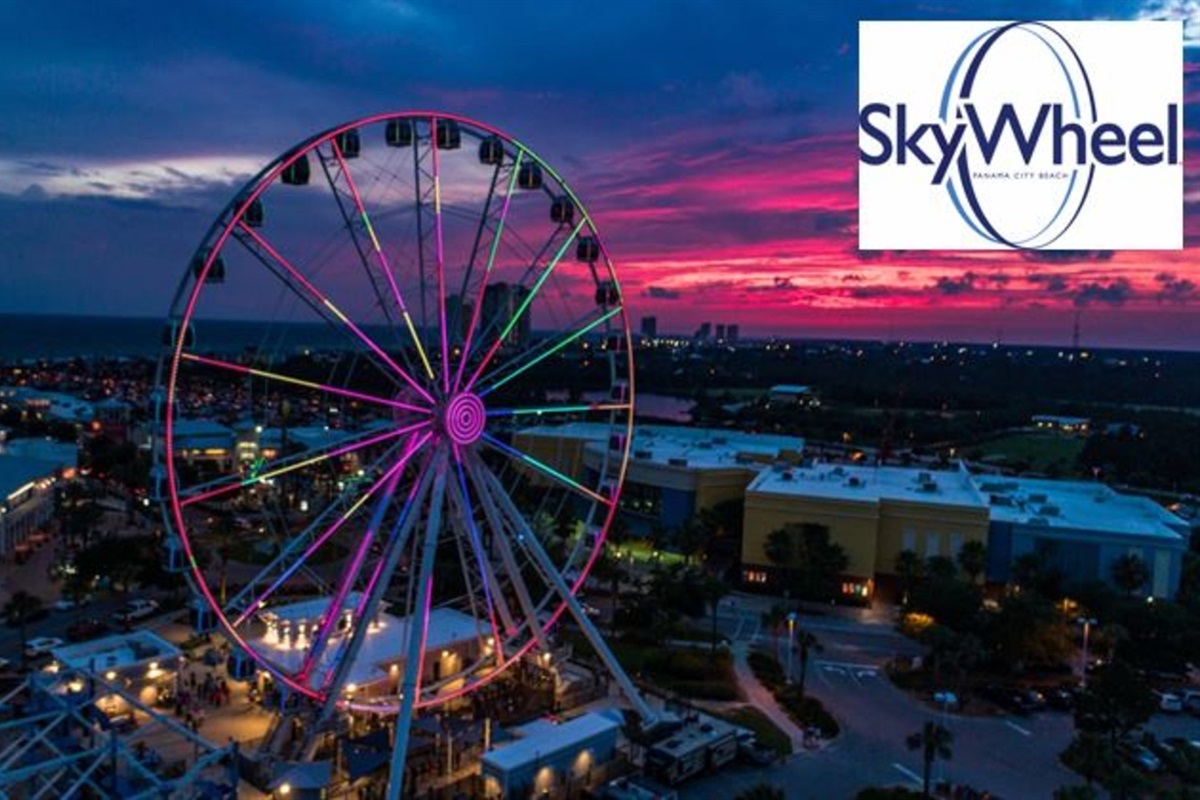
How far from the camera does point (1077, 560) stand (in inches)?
1371

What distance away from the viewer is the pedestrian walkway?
23125 millimetres

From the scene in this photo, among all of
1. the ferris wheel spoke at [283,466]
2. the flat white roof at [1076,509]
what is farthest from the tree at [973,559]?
the ferris wheel spoke at [283,466]

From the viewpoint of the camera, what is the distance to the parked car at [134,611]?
30.4m

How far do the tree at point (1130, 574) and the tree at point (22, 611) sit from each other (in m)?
33.5

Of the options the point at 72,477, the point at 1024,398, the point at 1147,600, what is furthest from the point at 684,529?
the point at 1024,398

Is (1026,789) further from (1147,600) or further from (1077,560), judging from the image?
(1077,560)

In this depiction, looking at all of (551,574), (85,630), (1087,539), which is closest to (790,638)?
(551,574)

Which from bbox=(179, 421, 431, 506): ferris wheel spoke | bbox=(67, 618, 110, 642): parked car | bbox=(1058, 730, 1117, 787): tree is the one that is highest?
bbox=(179, 421, 431, 506): ferris wheel spoke

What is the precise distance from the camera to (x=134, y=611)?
31.0 m

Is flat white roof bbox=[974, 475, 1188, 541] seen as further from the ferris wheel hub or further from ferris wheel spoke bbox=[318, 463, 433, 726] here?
→ ferris wheel spoke bbox=[318, 463, 433, 726]

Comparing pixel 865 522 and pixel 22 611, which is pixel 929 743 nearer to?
pixel 865 522

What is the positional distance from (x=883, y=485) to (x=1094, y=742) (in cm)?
2190

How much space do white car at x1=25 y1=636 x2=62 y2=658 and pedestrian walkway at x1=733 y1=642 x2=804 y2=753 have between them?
18.4 m

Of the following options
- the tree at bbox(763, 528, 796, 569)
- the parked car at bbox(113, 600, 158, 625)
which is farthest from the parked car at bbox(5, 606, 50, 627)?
the tree at bbox(763, 528, 796, 569)
